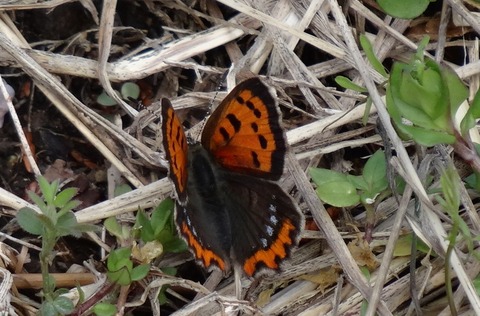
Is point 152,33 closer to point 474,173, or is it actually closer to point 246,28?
point 246,28

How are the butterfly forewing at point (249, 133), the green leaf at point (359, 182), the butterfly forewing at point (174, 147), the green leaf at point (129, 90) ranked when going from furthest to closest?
the green leaf at point (129, 90)
the green leaf at point (359, 182)
the butterfly forewing at point (249, 133)
the butterfly forewing at point (174, 147)

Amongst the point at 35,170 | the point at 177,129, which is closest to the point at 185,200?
the point at 177,129

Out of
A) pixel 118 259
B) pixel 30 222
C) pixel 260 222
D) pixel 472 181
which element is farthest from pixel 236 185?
pixel 472 181

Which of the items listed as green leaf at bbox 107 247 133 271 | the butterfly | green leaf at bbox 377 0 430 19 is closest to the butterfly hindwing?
the butterfly

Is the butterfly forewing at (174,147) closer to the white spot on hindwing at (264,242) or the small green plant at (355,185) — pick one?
the white spot on hindwing at (264,242)

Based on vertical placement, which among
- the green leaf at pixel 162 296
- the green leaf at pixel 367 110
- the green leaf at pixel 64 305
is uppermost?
the green leaf at pixel 367 110

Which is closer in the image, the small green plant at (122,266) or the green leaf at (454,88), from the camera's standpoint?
the green leaf at (454,88)

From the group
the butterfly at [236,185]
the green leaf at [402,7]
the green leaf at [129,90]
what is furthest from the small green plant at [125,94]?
the green leaf at [402,7]

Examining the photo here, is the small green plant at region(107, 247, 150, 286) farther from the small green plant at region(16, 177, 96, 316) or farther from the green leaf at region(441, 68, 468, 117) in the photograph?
the green leaf at region(441, 68, 468, 117)
